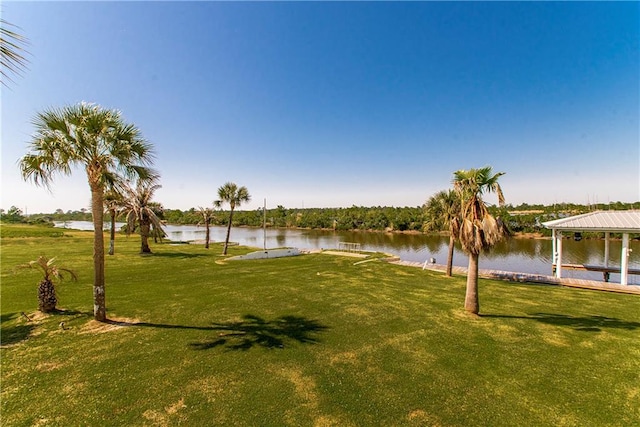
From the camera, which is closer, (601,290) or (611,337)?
(611,337)

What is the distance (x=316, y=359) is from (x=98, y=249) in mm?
6800

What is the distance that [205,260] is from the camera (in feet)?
64.3

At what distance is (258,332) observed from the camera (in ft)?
24.8

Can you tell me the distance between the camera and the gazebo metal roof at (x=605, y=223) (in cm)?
1368

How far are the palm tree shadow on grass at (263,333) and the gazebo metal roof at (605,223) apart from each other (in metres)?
16.2

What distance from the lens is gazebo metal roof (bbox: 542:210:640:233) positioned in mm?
13676

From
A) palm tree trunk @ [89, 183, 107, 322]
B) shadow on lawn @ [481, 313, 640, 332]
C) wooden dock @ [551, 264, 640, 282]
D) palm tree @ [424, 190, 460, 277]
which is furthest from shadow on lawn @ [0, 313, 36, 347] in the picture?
wooden dock @ [551, 264, 640, 282]

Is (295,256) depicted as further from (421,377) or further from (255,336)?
(421,377)

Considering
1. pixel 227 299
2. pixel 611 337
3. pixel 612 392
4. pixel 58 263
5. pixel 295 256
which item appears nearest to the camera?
pixel 612 392

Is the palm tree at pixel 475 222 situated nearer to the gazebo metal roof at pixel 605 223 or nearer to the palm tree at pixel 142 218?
the gazebo metal roof at pixel 605 223

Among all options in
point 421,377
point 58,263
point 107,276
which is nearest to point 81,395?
point 421,377

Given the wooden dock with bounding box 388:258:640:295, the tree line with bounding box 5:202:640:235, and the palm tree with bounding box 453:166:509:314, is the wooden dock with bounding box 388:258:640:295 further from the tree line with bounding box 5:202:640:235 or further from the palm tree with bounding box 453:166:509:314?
the tree line with bounding box 5:202:640:235

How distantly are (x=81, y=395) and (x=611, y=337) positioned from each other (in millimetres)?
12671

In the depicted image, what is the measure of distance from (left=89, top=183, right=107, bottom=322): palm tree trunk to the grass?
54 centimetres
